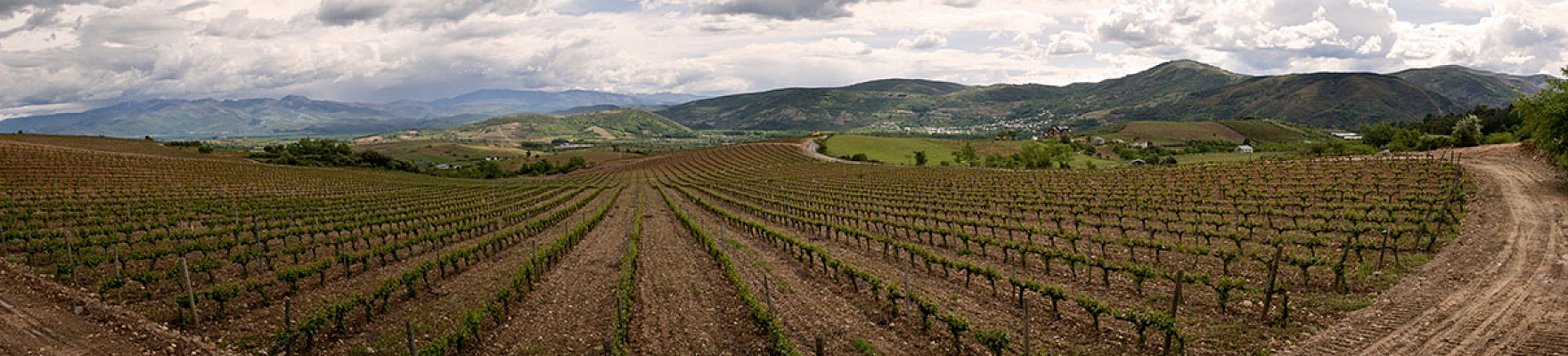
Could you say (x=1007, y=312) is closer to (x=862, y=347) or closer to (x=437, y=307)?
(x=862, y=347)

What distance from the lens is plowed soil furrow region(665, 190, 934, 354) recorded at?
632 inches

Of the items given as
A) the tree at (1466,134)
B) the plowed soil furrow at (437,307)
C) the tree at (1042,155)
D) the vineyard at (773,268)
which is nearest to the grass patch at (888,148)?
the tree at (1042,155)

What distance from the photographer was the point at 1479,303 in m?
16.8

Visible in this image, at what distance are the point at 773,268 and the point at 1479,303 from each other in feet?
69.3

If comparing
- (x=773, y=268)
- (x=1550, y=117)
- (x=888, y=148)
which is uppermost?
(x=1550, y=117)

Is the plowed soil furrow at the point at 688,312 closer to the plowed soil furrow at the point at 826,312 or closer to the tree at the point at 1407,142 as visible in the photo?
the plowed soil furrow at the point at 826,312

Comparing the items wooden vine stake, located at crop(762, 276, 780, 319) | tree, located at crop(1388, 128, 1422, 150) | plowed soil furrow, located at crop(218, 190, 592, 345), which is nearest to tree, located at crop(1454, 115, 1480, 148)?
tree, located at crop(1388, 128, 1422, 150)

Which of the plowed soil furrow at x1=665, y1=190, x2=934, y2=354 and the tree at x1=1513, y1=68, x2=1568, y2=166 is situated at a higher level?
the tree at x1=1513, y1=68, x2=1568, y2=166

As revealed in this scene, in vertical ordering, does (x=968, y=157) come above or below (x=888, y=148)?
below

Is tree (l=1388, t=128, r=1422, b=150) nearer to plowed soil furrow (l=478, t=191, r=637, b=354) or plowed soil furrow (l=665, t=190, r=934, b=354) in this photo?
plowed soil furrow (l=665, t=190, r=934, b=354)

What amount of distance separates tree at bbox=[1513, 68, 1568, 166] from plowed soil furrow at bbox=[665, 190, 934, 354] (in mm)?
43007

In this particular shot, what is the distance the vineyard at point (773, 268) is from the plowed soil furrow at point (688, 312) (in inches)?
3.8

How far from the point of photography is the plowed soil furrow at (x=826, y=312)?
52.6 feet

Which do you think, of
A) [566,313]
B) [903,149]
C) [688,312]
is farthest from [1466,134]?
[566,313]
